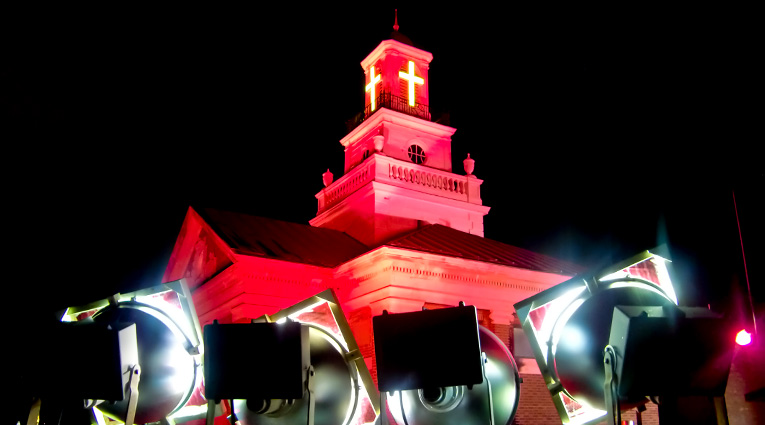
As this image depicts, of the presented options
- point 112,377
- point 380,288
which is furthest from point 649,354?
point 380,288

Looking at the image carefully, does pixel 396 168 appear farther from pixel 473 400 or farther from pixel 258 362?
pixel 258 362

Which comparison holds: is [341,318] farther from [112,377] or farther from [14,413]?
[14,413]

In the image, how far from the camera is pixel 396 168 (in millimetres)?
20703

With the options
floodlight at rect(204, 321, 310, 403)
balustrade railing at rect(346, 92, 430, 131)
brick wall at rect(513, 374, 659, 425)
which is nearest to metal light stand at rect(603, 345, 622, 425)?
floodlight at rect(204, 321, 310, 403)

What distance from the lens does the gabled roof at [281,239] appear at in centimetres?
1636

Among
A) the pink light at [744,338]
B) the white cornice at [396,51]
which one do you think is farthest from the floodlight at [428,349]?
the white cornice at [396,51]

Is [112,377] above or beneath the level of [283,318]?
beneath

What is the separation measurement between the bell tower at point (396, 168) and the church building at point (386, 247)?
0.04 meters

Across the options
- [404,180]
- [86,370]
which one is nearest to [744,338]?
[404,180]

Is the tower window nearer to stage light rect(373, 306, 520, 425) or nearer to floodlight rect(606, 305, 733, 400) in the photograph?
stage light rect(373, 306, 520, 425)

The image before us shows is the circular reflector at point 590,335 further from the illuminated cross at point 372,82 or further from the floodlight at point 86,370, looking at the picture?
the illuminated cross at point 372,82

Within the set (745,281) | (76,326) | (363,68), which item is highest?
(363,68)

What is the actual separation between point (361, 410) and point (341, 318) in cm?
96

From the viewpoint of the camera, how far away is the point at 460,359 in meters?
5.87
